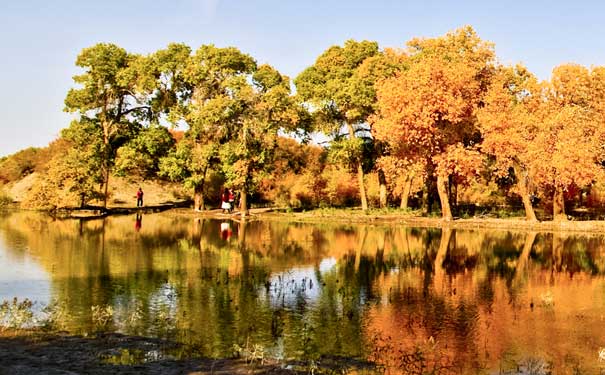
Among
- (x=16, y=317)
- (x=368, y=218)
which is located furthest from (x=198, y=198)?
(x=16, y=317)

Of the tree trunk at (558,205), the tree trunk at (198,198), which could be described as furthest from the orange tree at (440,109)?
the tree trunk at (198,198)

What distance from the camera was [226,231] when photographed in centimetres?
4238

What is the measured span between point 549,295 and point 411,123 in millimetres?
28968

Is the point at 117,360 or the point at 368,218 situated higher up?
the point at 368,218

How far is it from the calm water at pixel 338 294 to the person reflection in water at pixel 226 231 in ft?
2.61

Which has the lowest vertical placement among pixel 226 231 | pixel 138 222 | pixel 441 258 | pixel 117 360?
pixel 117 360

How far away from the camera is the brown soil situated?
10.9m

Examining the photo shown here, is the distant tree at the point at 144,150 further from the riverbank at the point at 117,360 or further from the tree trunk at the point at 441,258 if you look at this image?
the riverbank at the point at 117,360

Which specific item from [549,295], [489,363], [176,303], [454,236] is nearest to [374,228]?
[454,236]

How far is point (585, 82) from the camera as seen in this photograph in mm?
54438

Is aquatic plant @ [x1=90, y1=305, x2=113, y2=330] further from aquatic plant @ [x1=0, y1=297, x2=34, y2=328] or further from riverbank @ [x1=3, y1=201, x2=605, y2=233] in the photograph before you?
riverbank @ [x1=3, y1=201, x2=605, y2=233]

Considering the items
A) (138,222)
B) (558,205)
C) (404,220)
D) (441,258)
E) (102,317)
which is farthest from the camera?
(558,205)

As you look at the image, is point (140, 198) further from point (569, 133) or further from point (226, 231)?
point (569, 133)

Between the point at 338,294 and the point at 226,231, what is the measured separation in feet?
75.3
